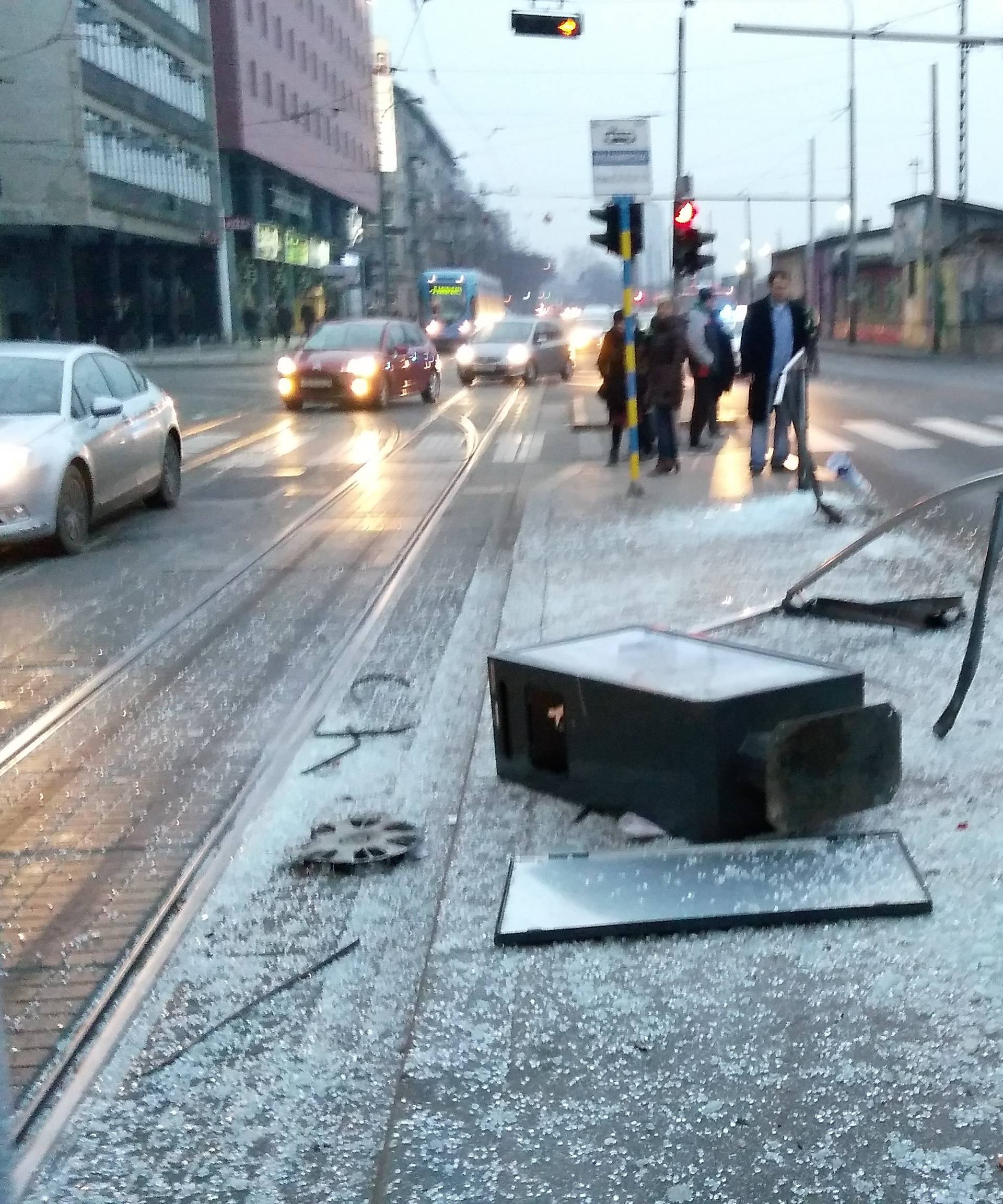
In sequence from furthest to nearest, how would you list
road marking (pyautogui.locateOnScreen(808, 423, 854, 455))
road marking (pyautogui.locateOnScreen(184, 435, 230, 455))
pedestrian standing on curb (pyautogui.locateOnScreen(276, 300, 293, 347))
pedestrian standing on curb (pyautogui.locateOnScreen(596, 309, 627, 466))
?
pedestrian standing on curb (pyautogui.locateOnScreen(276, 300, 293, 347)) < road marking (pyautogui.locateOnScreen(184, 435, 230, 455)) < road marking (pyautogui.locateOnScreen(808, 423, 854, 455)) < pedestrian standing on curb (pyautogui.locateOnScreen(596, 309, 627, 466))

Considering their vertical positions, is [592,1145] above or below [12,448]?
below

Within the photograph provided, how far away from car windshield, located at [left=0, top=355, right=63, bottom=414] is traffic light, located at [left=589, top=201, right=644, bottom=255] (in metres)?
4.71

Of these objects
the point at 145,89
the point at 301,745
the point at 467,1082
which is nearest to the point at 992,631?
the point at 301,745

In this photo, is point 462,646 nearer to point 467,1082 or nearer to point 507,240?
point 467,1082

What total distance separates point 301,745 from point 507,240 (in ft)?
440

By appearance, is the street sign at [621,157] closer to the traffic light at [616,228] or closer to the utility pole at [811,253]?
the traffic light at [616,228]

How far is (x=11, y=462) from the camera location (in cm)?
1012

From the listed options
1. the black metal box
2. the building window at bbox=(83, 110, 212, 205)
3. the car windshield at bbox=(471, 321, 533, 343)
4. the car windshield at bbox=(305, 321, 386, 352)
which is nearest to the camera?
the black metal box

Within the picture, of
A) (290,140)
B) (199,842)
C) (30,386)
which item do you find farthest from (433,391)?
(290,140)

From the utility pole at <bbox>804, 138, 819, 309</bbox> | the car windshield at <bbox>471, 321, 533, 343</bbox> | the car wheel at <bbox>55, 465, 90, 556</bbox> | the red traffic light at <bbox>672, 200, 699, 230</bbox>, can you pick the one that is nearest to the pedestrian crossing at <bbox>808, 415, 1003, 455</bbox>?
the red traffic light at <bbox>672, 200, 699, 230</bbox>

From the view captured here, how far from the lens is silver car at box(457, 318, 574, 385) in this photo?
111 ft

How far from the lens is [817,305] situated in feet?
226

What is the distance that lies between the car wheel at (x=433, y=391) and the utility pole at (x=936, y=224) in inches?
770

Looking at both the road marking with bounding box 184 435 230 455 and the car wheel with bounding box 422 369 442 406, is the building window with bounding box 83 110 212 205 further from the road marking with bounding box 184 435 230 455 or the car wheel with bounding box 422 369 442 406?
the road marking with bounding box 184 435 230 455
